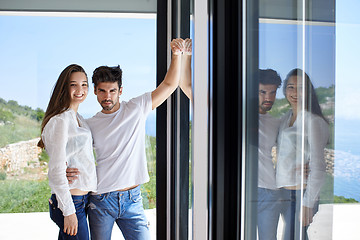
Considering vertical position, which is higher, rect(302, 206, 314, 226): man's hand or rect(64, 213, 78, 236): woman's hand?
rect(302, 206, 314, 226): man's hand

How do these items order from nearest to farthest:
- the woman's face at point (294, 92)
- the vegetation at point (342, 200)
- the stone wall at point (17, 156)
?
the vegetation at point (342, 200) < the woman's face at point (294, 92) < the stone wall at point (17, 156)

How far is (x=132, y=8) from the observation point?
2.20m

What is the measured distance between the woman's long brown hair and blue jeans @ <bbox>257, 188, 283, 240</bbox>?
5.23ft

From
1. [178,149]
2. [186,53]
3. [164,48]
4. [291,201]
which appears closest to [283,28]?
[291,201]

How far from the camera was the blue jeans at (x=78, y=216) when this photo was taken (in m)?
2.08

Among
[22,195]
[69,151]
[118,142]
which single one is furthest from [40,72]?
[22,195]

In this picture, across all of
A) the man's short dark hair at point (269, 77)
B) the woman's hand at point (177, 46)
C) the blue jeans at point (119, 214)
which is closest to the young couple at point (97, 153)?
the blue jeans at point (119, 214)

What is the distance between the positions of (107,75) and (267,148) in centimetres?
159

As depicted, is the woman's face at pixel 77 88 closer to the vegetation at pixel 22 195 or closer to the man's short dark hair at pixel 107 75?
the man's short dark hair at pixel 107 75

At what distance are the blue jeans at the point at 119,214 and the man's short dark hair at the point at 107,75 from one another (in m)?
0.65

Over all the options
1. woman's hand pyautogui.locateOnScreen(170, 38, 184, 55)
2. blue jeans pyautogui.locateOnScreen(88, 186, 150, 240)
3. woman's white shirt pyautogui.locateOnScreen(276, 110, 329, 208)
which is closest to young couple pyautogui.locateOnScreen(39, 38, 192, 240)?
blue jeans pyautogui.locateOnScreen(88, 186, 150, 240)

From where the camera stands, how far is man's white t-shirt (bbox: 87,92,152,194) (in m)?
2.12

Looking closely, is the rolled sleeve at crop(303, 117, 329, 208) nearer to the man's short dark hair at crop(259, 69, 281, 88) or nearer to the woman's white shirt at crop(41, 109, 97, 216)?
the man's short dark hair at crop(259, 69, 281, 88)

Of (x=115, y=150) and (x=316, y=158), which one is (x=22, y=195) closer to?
(x=115, y=150)
